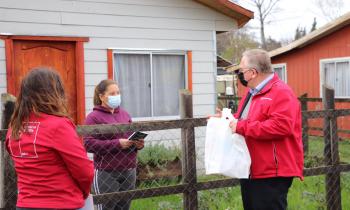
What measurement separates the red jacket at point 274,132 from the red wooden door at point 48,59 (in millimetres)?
4146

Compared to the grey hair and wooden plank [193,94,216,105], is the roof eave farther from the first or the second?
the grey hair

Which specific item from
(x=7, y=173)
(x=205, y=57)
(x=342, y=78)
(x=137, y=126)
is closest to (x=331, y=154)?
(x=137, y=126)

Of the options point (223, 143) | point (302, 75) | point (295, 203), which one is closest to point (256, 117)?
point (223, 143)

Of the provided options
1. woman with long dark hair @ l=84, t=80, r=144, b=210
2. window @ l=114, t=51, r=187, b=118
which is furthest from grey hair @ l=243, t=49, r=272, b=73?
window @ l=114, t=51, r=187, b=118

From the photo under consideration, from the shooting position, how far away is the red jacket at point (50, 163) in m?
2.73

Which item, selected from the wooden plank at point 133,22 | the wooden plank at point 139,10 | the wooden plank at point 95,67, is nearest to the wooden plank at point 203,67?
the wooden plank at point 133,22

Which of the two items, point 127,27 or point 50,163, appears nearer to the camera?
point 50,163

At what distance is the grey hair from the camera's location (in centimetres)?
371

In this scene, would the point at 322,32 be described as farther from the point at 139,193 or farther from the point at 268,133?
the point at 268,133

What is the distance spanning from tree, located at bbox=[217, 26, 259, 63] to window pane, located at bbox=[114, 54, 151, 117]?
117ft

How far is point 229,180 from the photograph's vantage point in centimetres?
491

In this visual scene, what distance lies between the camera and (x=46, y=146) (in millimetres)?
2723

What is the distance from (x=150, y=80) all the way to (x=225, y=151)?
510cm

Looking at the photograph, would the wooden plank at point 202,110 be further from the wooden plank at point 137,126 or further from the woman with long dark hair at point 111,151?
the woman with long dark hair at point 111,151
